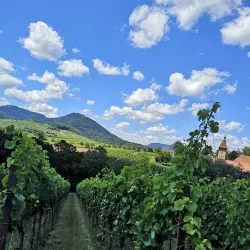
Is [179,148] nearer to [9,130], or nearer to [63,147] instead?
[9,130]

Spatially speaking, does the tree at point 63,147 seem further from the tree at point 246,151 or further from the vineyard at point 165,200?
the tree at point 246,151

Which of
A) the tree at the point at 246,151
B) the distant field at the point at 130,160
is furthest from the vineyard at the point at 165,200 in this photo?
the tree at the point at 246,151

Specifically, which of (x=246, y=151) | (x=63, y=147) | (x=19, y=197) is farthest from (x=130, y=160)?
(x=19, y=197)

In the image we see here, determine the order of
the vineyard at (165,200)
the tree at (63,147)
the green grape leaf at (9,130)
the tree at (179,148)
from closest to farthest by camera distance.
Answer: the vineyard at (165,200), the tree at (179,148), the green grape leaf at (9,130), the tree at (63,147)

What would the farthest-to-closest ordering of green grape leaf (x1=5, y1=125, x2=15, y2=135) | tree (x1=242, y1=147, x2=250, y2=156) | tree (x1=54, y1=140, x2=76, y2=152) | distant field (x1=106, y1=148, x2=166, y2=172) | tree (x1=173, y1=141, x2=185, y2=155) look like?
tree (x1=242, y1=147, x2=250, y2=156) < tree (x1=54, y1=140, x2=76, y2=152) < distant field (x1=106, y1=148, x2=166, y2=172) < green grape leaf (x1=5, y1=125, x2=15, y2=135) < tree (x1=173, y1=141, x2=185, y2=155)

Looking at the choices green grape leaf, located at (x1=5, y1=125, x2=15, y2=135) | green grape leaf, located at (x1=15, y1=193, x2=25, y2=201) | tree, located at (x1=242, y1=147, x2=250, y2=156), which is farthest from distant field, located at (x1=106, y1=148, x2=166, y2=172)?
tree, located at (x1=242, y1=147, x2=250, y2=156)

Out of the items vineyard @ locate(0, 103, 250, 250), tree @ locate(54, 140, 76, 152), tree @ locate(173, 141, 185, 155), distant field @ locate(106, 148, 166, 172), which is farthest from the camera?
tree @ locate(54, 140, 76, 152)

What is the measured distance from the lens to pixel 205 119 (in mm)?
3473

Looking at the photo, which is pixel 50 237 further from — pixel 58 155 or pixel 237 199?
pixel 58 155

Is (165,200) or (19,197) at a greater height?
(165,200)

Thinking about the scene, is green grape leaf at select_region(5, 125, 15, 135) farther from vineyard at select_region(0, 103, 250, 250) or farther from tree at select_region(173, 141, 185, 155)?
tree at select_region(173, 141, 185, 155)


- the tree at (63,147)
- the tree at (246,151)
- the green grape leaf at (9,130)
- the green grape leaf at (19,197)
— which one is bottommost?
the green grape leaf at (19,197)

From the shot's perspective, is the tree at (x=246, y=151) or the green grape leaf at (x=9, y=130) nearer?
the green grape leaf at (x=9, y=130)

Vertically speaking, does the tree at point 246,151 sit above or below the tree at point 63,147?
above
